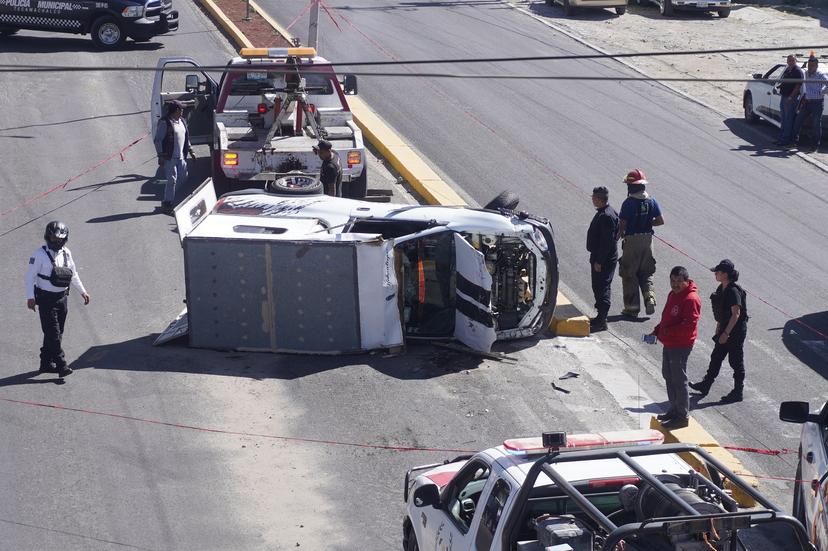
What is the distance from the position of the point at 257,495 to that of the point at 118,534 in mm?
1206

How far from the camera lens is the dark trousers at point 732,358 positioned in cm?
1136

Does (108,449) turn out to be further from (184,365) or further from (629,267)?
(629,267)

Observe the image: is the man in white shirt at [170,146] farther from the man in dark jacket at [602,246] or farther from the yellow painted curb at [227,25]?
the yellow painted curb at [227,25]

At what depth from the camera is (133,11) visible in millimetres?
25969

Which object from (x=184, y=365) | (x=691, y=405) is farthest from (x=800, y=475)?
(x=184, y=365)

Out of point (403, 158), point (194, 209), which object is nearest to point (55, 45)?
point (403, 158)

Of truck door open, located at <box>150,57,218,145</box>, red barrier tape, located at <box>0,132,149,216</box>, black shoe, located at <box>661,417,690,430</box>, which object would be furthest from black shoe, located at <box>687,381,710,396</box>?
red barrier tape, located at <box>0,132,149,216</box>

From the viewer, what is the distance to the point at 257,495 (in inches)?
368

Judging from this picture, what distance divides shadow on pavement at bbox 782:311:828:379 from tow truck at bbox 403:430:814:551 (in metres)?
5.62

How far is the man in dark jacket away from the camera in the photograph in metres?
13.1

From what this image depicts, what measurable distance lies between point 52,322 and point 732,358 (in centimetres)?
688

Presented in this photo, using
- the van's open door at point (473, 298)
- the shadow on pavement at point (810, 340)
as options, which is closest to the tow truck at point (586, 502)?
the van's open door at point (473, 298)

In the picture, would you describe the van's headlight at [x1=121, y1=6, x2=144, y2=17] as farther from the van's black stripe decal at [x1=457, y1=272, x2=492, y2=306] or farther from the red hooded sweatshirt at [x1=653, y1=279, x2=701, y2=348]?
the red hooded sweatshirt at [x1=653, y1=279, x2=701, y2=348]

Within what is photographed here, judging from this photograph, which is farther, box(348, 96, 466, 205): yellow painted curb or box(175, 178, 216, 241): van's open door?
box(348, 96, 466, 205): yellow painted curb
